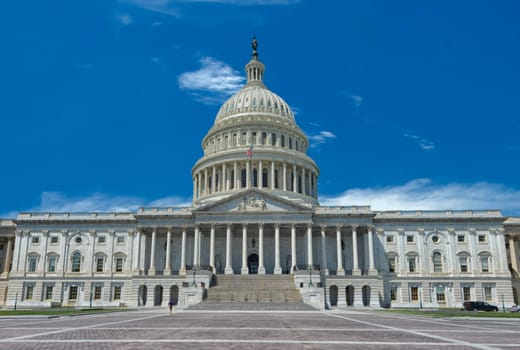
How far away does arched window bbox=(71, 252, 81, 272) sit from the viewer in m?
74.9

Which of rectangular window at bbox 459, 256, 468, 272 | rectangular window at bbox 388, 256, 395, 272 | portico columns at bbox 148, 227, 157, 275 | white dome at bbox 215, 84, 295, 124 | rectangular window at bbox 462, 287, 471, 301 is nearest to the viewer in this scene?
portico columns at bbox 148, 227, 157, 275

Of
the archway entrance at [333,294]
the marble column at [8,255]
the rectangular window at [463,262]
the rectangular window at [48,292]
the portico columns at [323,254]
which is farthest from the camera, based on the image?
the marble column at [8,255]

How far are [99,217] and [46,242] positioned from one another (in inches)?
370

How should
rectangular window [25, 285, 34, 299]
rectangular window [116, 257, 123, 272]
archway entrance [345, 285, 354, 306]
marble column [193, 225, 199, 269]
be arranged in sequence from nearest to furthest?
1. archway entrance [345, 285, 354, 306]
2. marble column [193, 225, 199, 269]
3. rectangular window [25, 285, 34, 299]
4. rectangular window [116, 257, 123, 272]

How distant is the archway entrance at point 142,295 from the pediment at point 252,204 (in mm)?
14175

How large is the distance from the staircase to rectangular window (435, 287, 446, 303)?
2462 centimetres

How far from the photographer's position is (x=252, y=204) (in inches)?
2771

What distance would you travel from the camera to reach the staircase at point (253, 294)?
1907 inches

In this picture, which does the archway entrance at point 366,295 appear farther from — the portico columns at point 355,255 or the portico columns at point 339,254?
the portico columns at point 339,254

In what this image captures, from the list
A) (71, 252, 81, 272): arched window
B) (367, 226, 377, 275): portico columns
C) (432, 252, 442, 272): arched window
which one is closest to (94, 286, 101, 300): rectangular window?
(71, 252, 81, 272): arched window

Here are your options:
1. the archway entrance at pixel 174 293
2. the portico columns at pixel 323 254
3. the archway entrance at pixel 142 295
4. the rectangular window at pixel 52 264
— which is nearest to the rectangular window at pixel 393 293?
the portico columns at pixel 323 254

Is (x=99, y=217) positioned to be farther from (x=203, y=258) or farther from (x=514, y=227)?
(x=514, y=227)

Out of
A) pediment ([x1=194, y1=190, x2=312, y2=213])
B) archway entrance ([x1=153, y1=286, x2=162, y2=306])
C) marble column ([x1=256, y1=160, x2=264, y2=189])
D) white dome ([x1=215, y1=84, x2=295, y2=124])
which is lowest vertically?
archway entrance ([x1=153, y1=286, x2=162, y2=306])

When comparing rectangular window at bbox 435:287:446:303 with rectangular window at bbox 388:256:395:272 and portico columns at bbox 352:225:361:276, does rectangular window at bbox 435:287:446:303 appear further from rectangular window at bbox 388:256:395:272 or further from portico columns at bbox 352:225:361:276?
portico columns at bbox 352:225:361:276
